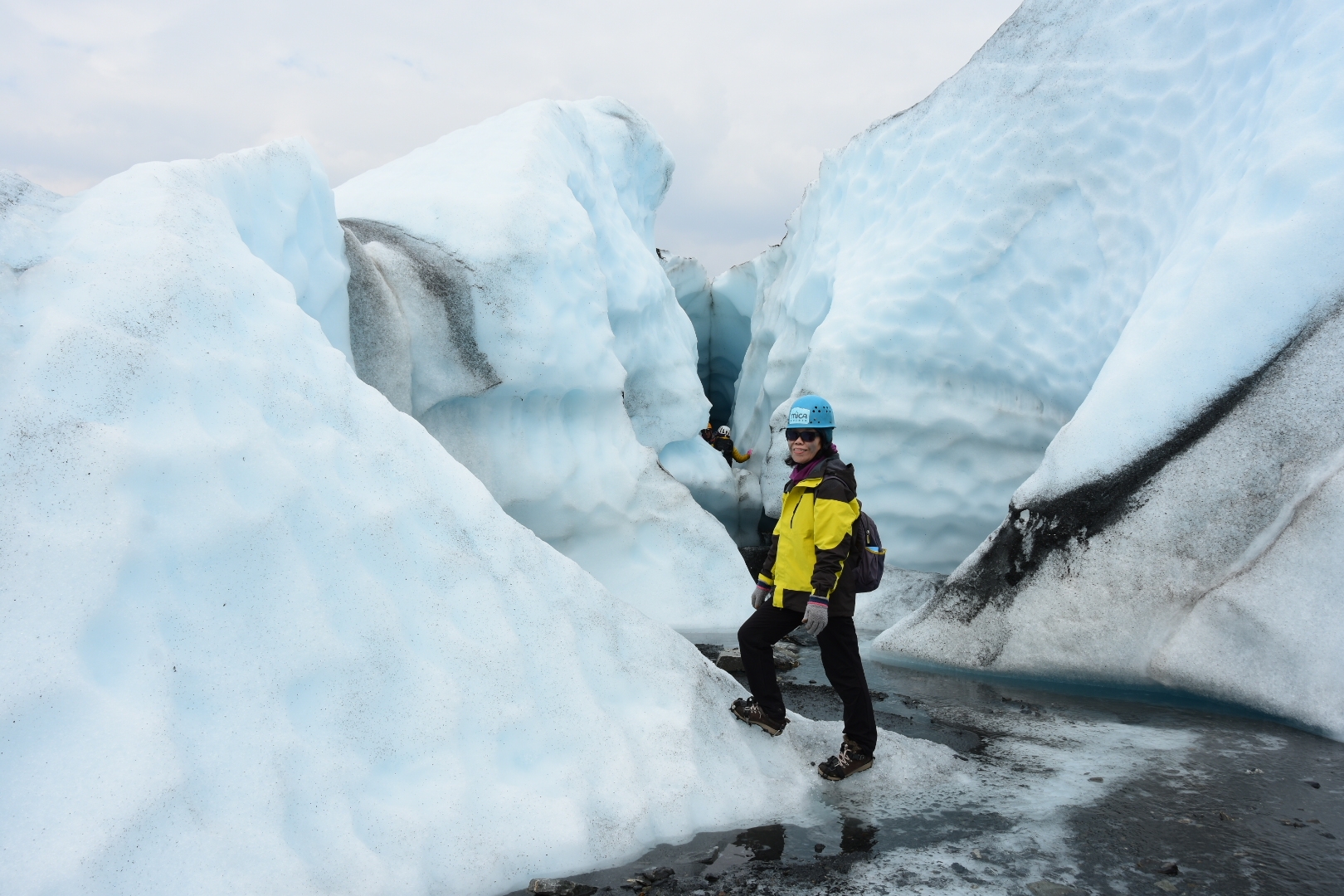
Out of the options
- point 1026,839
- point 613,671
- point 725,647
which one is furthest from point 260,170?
point 1026,839

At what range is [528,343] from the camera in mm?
6086

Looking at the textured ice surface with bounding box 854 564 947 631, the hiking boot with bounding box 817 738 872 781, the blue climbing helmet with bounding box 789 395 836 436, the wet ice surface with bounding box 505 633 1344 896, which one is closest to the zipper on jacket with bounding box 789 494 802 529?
the blue climbing helmet with bounding box 789 395 836 436

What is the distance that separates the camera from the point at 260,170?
4418mm

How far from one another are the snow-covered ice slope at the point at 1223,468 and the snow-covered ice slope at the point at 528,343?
1.93 m

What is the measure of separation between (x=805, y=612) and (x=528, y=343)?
3.60 m

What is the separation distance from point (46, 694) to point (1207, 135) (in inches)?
267

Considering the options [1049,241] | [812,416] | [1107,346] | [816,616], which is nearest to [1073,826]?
[816,616]

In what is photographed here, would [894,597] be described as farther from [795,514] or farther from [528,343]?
[795,514]

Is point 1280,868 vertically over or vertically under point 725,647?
over

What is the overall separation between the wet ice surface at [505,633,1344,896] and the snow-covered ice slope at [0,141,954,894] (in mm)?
245

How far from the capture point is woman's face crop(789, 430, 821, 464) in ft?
10.2

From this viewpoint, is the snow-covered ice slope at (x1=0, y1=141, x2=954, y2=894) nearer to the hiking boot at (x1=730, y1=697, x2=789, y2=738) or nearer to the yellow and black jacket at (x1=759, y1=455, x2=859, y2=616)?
the hiking boot at (x1=730, y1=697, x2=789, y2=738)

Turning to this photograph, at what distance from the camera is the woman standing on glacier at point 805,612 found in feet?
10.1

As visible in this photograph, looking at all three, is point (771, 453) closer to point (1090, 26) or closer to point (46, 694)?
point (1090, 26)
